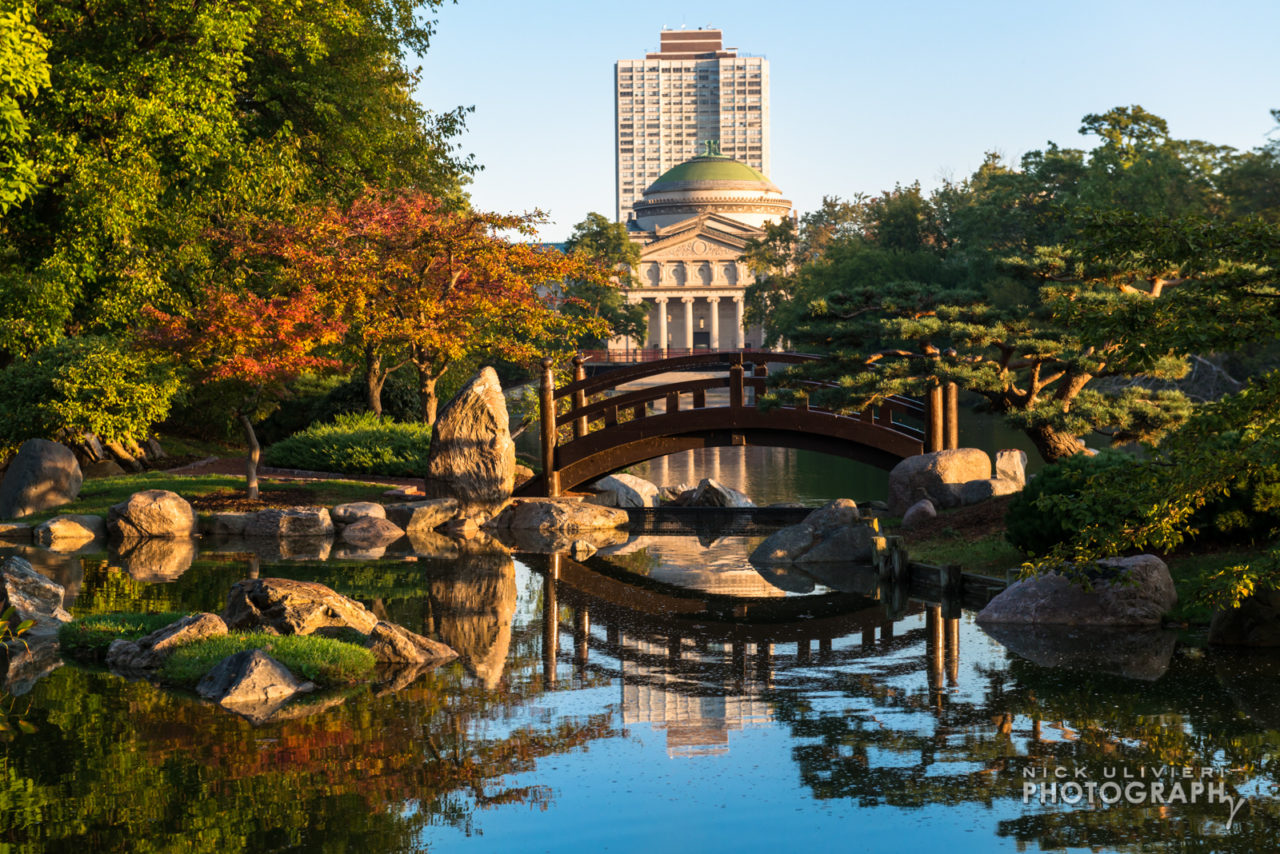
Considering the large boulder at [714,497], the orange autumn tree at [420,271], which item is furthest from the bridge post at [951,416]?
the orange autumn tree at [420,271]

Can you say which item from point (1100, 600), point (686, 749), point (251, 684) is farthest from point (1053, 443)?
point (251, 684)

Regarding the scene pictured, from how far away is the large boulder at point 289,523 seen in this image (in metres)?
21.4

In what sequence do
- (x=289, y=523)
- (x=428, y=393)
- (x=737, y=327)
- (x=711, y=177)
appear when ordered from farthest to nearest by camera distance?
1. (x=711, y=177)
2. (x=737, y=327)
3. (x=428, y=393)
4. (x=289, y=523)

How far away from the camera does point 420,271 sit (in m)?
27.2

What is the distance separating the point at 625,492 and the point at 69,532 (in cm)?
1039

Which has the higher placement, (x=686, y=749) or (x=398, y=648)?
(x=398, y=648)

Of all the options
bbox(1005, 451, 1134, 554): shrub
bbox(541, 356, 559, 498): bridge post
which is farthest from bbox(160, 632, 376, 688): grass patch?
bbox(541, 356, 559, 498): bridge post

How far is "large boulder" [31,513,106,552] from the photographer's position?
2030 centimetres

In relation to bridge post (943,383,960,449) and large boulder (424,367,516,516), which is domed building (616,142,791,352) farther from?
bridge post (943,383,960,449)

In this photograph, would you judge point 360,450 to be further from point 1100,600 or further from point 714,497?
point 1100,600

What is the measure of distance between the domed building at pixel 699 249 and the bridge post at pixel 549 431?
72986 mm

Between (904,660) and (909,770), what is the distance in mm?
3367

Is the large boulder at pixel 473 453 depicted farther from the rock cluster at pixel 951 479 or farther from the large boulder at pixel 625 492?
the rock cluster at pixel 951 479

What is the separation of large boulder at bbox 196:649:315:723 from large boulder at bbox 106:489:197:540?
11602 millimetres
